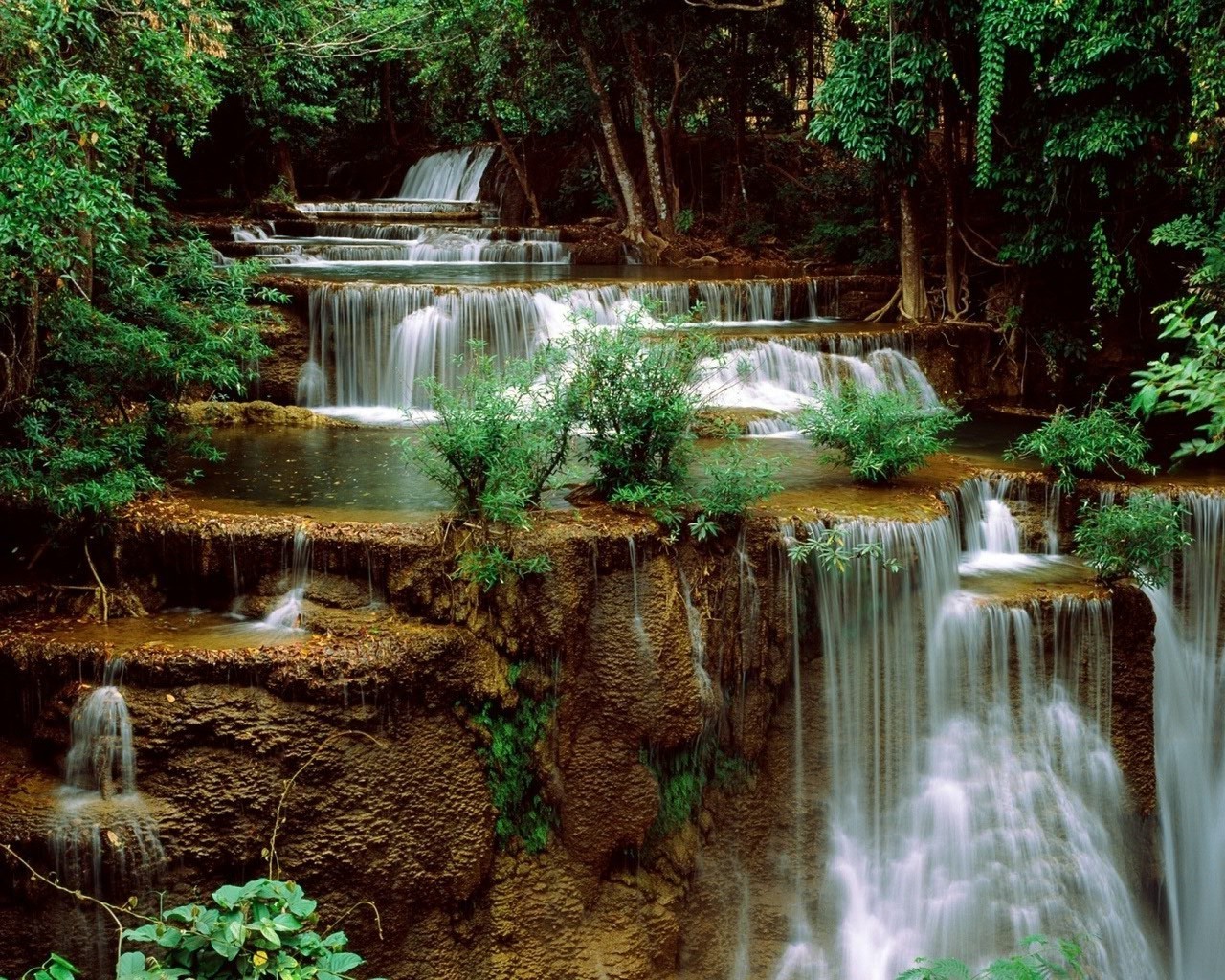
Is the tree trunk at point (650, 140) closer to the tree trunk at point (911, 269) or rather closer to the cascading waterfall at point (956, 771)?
the tree trunk at point (911, 269)

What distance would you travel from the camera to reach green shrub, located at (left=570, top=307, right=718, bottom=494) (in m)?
7.77

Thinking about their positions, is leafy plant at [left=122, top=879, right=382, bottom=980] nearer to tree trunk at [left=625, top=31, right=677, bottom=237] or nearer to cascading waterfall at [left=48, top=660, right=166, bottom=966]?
cascading waterfall at [left=48, top=660, right=166, bottom=966]

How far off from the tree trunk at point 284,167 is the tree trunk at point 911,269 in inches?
524

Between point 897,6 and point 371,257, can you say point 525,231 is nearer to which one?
point 371,257

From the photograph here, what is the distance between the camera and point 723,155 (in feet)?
72.5

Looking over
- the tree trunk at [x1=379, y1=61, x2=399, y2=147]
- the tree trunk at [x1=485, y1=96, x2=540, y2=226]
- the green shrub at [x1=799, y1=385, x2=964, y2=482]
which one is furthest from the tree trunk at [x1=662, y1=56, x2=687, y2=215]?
the green shrub at [x1=799, y1=385, x2=964, y2=482]

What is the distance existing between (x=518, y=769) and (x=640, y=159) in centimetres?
1769

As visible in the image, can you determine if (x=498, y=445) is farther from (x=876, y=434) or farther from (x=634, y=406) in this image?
(x=876, y=434)

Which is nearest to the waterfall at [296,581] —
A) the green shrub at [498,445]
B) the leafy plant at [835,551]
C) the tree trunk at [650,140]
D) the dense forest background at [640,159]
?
the green shrub at [498,445]

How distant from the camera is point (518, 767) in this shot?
7.16 m

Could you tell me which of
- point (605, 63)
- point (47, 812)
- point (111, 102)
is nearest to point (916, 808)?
point (47, 812)

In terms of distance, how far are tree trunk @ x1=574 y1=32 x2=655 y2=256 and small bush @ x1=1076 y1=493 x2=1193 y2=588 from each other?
39.4 feet

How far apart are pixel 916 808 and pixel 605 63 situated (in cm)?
1501

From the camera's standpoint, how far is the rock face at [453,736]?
6457 mm
